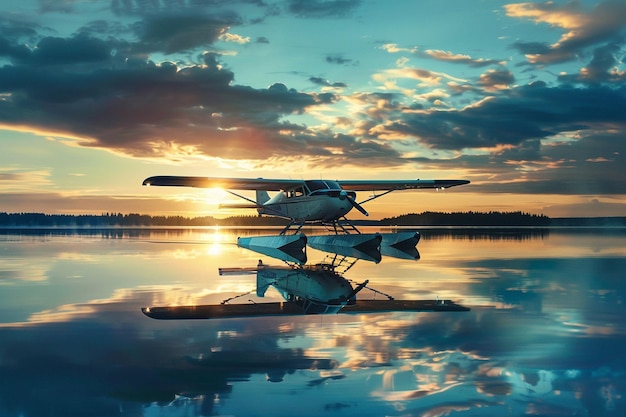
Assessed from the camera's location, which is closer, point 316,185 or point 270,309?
point 270,309

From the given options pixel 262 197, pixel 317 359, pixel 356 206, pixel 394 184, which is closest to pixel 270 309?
pixel 317 359

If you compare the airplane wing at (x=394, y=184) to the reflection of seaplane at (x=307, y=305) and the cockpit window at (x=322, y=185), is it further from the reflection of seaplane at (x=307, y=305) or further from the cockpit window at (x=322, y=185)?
the reflection of seaplane at (x=307, y=305)

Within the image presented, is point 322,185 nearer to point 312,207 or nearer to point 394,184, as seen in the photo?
point 312,207

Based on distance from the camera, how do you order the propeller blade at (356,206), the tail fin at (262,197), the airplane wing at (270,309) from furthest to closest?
1. the tail fin at (262,197)
2. the propeller blade at (356,206)
3. the airplane wing at (270,309)

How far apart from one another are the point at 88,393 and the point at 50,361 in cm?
121

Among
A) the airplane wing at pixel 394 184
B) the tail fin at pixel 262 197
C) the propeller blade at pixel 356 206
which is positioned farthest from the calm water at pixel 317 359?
the tail fin at pixel 262 197

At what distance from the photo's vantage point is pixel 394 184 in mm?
25703

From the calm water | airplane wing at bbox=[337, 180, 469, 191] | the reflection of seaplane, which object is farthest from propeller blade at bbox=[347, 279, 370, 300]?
airplane wing at bbox=[337, 180, 469, 191]

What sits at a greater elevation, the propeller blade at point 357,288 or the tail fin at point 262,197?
the tail fin at point 262,197

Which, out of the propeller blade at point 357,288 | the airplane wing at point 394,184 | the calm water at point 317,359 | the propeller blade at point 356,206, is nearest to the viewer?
the calm water at point 317,359

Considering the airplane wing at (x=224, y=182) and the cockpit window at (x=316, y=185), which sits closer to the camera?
the cockpit window at (x=316, y=185)

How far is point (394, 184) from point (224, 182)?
7.76 meters

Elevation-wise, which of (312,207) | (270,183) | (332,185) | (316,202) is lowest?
(312,207)

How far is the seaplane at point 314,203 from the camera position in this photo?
20.0m
